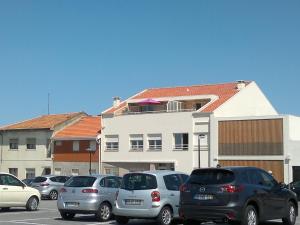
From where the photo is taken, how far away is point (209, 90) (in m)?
58.0

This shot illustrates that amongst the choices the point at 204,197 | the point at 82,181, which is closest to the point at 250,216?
the point at 204,197

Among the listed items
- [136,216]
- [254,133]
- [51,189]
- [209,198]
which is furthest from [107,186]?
[254,133]

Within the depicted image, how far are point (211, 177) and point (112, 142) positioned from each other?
43960 mm

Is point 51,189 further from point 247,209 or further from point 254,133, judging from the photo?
point 247,209

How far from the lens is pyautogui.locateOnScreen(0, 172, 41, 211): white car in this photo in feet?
73.8

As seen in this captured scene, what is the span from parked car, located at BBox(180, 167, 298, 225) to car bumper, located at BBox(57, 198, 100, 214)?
14.6 ft

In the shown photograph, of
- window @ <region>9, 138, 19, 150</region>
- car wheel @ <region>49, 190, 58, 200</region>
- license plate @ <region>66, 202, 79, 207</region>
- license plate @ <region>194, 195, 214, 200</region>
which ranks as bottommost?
car wheel @ <region>49, 190, 58, 200</region>

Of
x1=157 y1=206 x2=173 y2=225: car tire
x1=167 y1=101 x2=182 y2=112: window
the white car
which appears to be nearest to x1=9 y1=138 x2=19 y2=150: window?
x1=167 y1=101 x2=182 y2=112: window

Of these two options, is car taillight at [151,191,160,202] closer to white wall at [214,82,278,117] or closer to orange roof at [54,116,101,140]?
white wall at [214,82,278,117]

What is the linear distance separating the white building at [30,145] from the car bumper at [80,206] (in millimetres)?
41208

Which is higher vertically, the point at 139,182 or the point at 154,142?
the point at 154,142

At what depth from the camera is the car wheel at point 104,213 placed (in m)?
19.1

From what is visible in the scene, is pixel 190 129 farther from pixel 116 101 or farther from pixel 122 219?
pixel 122 219

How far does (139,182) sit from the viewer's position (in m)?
17.2
